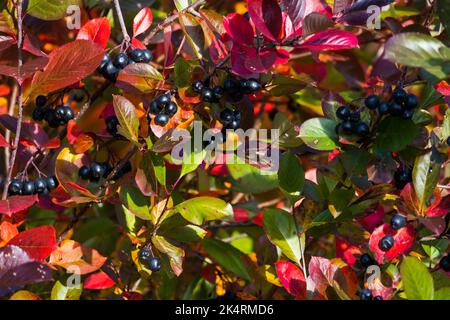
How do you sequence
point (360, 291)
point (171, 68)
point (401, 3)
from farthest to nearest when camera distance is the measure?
point (401, 3), point (171, 68), point (360, 291)

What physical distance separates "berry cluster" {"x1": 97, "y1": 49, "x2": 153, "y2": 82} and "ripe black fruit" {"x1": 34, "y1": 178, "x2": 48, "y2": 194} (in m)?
0.22

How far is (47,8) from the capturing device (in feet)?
4.17

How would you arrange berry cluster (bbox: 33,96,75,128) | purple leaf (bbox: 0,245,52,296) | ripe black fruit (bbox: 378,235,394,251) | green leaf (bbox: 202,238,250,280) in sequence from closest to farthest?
purple leaf (bbox: 0,245,52,296) → ripe black fruit (bbox: 378,235,394,251) → berry cluster (bbox: 33,96,75,128) → green leaf (bbox: 202,238,250,280)

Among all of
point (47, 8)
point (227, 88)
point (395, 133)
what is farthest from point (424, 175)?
point (47, 8)

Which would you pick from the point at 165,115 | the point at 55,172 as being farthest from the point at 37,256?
the point at 165,115

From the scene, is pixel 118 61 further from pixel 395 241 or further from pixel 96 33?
pixel 395 241

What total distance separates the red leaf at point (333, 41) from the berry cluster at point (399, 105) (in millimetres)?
101

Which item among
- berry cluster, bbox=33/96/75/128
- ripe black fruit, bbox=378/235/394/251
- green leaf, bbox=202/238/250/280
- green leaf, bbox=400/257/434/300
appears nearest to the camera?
green leaf, bbox=400/257/434/300

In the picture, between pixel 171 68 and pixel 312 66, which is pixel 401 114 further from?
pixel 312 66

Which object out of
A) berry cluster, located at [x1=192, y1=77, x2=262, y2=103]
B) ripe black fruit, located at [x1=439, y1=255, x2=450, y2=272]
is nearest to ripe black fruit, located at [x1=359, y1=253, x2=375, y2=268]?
ripe black fruit, located at [x1=439, y1=255, x2=450, y2=272]

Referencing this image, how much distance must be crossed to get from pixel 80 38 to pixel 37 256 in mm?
392

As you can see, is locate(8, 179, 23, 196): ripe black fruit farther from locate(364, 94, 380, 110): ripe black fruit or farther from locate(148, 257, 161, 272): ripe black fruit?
locate(364, 94, 380, 110): ripe black fruit

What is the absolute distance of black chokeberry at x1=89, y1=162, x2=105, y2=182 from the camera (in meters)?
1.31
